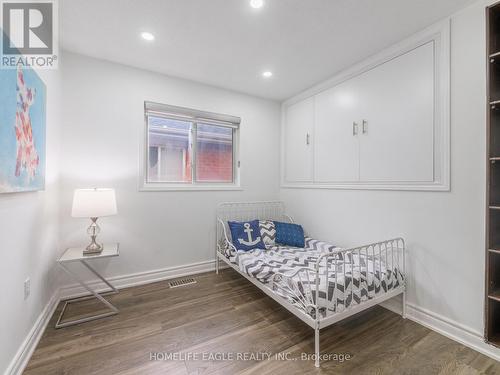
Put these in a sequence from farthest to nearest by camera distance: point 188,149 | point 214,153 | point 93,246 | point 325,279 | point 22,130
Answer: point 214,153, point 188,149, point 93,246, point 325,279, point 22,130

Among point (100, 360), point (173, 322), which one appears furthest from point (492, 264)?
point (100, 360)

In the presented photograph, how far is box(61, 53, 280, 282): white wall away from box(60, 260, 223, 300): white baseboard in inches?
2.5

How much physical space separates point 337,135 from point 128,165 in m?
2.49

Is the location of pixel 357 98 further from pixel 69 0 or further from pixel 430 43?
pixel 69 0

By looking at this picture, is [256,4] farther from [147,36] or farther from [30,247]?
[30,247]

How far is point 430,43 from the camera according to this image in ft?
6.24

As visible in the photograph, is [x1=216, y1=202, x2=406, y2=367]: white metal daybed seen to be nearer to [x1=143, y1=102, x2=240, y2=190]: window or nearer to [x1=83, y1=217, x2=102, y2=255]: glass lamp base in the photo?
[x1=143, y1=102, x2=240, y2=190]: window

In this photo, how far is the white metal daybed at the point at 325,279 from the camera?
1588mm

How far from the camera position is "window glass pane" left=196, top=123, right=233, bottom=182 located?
10.5 feet

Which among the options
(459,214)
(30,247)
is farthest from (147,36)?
(459,214)

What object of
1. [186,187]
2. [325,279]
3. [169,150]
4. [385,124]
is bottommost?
[325,279]

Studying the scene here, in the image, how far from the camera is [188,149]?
3.10 meters

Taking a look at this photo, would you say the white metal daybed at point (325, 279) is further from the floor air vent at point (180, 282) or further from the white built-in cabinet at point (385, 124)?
the white built-in cabinet at point (385, 124)

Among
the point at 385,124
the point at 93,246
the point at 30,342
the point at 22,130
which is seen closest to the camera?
the point at 22,130
